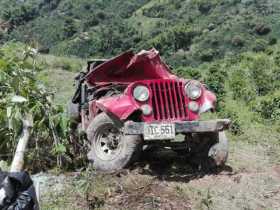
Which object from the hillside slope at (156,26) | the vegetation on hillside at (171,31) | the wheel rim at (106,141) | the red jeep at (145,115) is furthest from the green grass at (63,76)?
the hillside slope at (156,26)

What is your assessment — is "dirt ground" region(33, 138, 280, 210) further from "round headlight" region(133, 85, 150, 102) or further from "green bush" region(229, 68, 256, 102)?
"green bush" region(229, 68, 256, 102)

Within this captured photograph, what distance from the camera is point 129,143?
6977 mm

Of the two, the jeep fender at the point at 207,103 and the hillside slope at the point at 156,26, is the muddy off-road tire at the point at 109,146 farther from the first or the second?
the hillside slope at the point at 156,26

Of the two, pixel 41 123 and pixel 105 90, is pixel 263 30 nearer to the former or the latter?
pixel 105 90

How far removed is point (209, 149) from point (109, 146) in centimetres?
135

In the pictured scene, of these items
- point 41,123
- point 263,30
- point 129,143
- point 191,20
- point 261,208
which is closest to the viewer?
point 41,123

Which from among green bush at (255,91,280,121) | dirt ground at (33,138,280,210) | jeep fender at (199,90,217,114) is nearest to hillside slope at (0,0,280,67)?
green bush at (255,91,280,121)

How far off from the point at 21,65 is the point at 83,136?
3288 millimetres

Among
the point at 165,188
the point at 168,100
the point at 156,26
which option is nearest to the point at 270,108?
the point at 168,100

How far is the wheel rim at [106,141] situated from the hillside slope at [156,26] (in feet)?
134

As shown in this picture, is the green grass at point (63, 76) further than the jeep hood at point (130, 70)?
Yes

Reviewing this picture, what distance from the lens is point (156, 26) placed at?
242 ft

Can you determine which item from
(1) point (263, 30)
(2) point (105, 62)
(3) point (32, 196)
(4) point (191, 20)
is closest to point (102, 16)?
(4) point (191, 20)

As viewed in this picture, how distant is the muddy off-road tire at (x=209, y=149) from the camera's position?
24.5 ft
